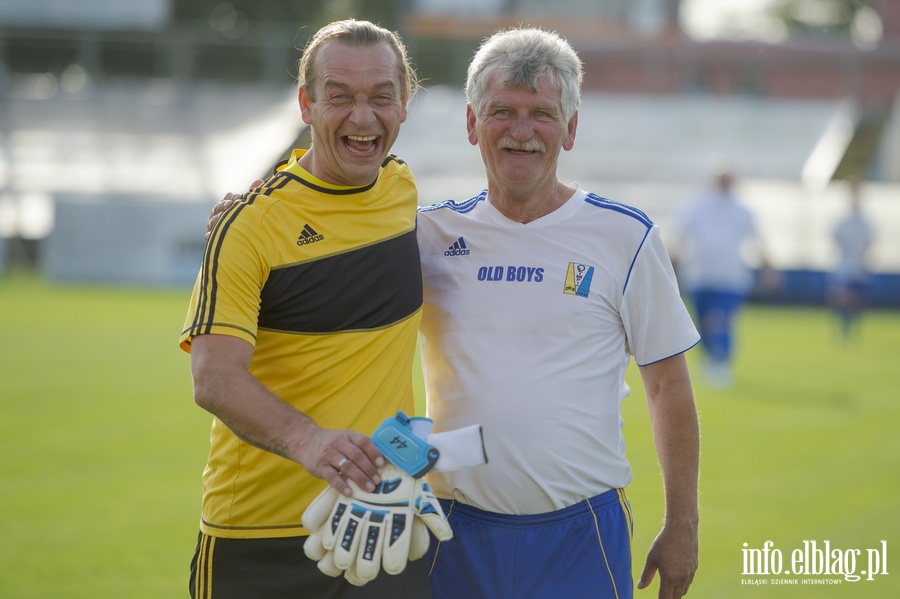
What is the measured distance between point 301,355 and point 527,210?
34.2 inches

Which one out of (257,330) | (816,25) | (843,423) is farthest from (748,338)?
(816,25)

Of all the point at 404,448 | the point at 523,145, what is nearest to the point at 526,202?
the point at 523,145

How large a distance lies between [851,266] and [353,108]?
16.8m

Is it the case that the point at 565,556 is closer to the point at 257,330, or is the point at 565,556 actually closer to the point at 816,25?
the point at 257,330

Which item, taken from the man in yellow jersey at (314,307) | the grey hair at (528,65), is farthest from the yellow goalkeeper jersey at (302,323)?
the grey hair at (528,65)

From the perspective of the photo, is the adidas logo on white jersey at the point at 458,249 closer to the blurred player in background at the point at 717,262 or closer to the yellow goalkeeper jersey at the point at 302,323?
the yellow goalkeeper jersey at the point at 302,323

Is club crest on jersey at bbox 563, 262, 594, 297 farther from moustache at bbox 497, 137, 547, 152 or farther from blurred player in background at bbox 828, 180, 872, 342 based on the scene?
blurred player in background at bbox 828, 180, 872, 342

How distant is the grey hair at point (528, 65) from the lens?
3471 millimetres

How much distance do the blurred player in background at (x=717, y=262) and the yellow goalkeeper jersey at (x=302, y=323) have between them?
1044 cm

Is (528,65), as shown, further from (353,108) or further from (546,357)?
(546,357)

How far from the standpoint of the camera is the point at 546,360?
355cm

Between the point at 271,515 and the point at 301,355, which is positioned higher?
the point at 301,355

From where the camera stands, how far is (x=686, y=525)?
3604mm

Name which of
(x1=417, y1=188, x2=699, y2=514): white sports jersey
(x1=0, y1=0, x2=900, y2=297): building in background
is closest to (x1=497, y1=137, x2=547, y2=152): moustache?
(x1=417, y1=188, x2=699, y2=514): white sports jersey
